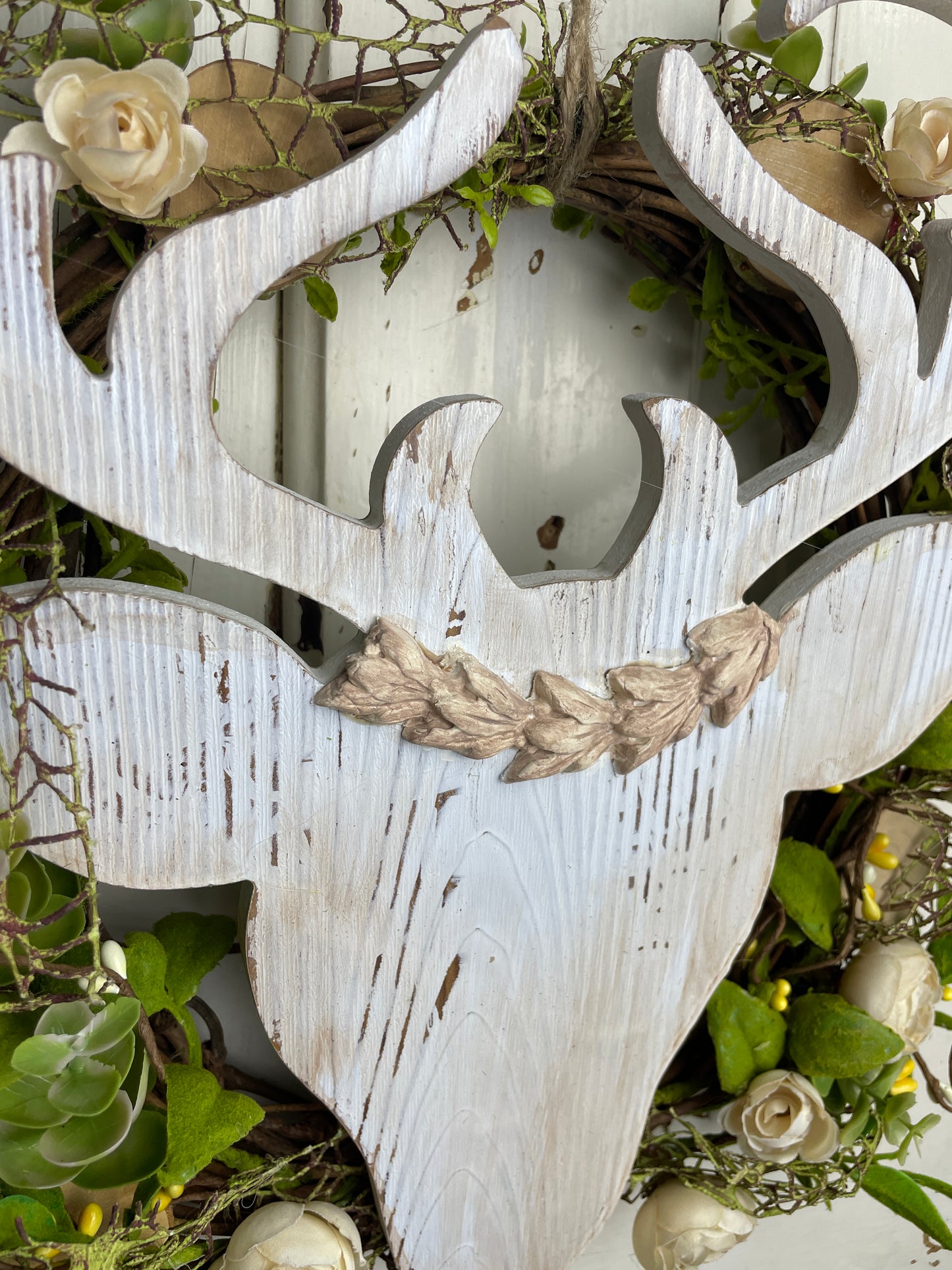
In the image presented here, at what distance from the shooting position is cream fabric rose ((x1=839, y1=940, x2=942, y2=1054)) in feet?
1.87

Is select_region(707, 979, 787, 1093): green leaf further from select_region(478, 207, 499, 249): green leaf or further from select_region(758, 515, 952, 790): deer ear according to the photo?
select_region(478, 207, 499, 249): green leaf

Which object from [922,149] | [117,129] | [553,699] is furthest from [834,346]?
[117,129]

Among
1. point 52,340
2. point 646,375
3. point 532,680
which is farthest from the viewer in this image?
point 646,375

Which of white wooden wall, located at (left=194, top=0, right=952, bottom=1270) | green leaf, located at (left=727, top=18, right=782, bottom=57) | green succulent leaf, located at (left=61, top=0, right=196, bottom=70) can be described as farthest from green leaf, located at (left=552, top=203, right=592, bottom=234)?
green succulent leaf, located at (left=61, top=0, right=196, bottom=70)

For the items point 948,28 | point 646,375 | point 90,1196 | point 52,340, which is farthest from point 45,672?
point 948,28

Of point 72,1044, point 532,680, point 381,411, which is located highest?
point 381,411

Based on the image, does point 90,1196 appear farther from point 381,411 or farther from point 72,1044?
point 381,411

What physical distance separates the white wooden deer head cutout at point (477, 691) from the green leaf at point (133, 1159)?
0.06 m

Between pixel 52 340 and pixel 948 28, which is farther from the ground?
pixel 948 28

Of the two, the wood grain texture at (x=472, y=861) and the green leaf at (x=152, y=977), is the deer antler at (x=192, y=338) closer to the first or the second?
the wood grain texture at (x=472, y=861)

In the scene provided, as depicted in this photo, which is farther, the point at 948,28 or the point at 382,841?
the point at 948,28

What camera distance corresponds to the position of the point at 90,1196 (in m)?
0.46

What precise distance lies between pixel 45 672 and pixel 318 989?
184 mm

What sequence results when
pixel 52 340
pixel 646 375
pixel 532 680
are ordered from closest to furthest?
pixel 52 340, pixel 532 680, pixel 646 375
